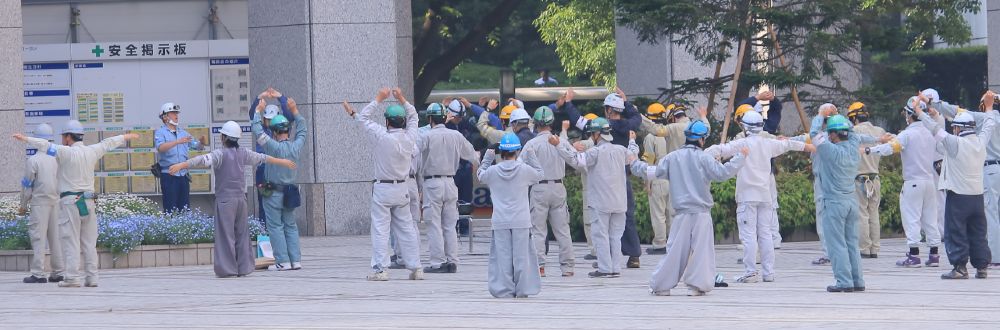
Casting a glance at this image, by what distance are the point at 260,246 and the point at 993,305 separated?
27.5ft

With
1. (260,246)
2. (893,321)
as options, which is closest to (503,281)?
(893,321)

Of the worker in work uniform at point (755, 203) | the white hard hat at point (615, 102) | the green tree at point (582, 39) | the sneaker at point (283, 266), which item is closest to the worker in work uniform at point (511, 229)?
the worker in work uniform at point (755, 203)

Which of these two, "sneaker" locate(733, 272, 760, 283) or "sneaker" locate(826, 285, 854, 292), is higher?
"sneaker" locate(733, 272, 760, 283)

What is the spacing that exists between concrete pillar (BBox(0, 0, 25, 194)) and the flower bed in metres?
2.41

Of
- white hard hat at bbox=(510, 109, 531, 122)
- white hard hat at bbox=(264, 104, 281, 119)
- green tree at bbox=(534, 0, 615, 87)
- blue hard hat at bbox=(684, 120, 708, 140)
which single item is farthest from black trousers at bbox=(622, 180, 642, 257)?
green tree at bbox=(534, 0, 615, 87)

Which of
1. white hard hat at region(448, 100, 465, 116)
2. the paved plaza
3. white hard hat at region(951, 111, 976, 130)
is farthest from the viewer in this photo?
white hard hat at region(448, 100, 465, 116)

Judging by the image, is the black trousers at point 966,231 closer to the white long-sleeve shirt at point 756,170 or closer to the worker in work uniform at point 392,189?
the white long-sleeve shirt at point 756,170

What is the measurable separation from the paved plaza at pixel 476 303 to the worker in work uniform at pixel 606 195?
0.96 ft

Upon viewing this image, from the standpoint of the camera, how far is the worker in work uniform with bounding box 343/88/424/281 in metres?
17.0

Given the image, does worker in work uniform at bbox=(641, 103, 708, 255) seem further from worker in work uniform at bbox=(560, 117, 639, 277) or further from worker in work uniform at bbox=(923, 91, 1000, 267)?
worker in work uniform at bbox=(923, 91, 1000, 267)

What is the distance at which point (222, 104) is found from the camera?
25266mm

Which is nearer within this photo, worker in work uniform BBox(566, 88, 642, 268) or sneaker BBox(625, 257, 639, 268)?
worker in work uniform BBox(566, 88, 642, 268)

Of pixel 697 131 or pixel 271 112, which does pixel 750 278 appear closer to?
pixel 697 131

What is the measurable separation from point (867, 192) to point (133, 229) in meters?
7.98
